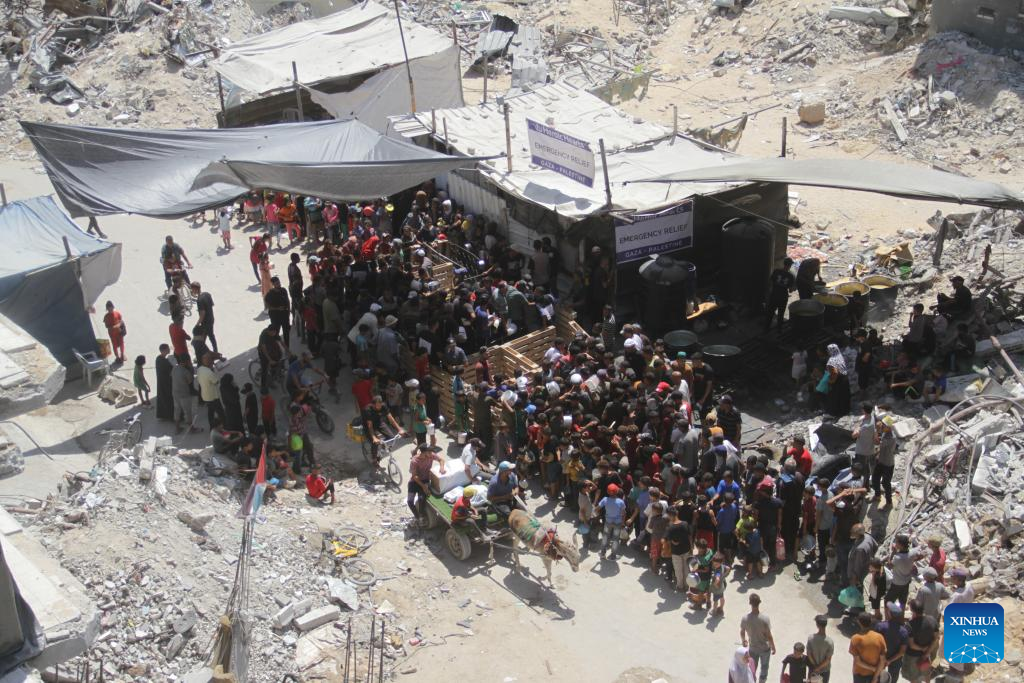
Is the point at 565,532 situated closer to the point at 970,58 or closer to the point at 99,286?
the point at 99,286

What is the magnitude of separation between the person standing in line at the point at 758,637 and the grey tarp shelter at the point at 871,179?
22.6 ft

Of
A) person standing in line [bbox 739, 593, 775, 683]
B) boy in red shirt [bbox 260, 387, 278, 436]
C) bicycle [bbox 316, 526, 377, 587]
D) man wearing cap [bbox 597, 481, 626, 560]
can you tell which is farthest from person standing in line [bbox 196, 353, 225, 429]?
person standing in line [bbox 739, 593, 775, 683]

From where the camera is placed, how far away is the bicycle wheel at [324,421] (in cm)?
1397

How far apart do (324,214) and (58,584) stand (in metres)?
14.2

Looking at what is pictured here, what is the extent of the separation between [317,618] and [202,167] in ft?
24.1

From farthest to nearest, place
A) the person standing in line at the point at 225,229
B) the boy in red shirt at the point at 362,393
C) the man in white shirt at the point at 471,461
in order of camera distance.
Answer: the person standing in line at the point at 225,229 → the boy in red shirt at the point at 362,393 → the man in white shirt at the point at 471,461

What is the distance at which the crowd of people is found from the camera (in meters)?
10.8

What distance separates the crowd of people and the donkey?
420 millimetres

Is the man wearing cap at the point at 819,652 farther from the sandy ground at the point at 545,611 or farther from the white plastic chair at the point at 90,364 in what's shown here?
the white plastic chair at the point at 90,364

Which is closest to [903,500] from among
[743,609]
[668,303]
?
[743,609]

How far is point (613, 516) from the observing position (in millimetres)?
11641

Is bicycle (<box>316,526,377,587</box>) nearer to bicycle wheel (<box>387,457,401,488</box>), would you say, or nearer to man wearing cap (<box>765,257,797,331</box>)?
bicycle wheel (<box>387,457,401,488</box>)

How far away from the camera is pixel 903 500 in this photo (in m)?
11.6

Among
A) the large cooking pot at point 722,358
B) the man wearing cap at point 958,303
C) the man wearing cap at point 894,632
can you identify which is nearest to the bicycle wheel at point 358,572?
the man wearing cap at point 894,632
